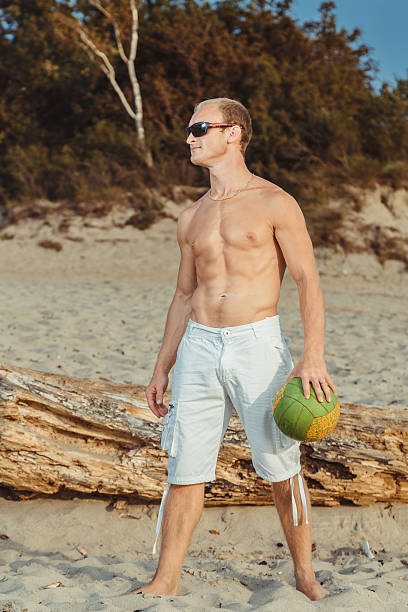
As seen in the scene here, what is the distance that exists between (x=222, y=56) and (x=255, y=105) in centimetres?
245

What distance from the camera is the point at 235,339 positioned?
266cm

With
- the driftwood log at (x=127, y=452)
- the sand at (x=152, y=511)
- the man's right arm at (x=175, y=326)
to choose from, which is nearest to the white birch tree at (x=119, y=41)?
the sand at (x=152, y=511)

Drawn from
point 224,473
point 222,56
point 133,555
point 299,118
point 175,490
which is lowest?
point 133,555

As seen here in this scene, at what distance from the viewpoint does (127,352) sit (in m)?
7.37

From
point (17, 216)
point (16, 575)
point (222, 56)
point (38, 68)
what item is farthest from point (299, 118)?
point (16, 575)

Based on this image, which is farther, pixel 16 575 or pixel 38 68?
pixel 38 68

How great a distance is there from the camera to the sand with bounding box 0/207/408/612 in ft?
9.32

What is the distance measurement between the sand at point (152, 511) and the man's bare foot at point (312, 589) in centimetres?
Result: 7

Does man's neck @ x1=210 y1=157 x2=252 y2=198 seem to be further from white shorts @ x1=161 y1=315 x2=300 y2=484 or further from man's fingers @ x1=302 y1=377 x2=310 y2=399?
man's fingers @ x1=302 y1=377 x2=310 y2=399

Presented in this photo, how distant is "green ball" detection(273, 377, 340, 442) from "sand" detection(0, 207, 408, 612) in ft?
2.62

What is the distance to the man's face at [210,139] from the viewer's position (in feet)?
9.03

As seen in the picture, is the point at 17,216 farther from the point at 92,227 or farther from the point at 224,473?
the point at 224,473

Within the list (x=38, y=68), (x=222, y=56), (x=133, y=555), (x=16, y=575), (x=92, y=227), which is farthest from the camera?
(x=38, y=68)

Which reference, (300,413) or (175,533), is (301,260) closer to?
(300,413)
